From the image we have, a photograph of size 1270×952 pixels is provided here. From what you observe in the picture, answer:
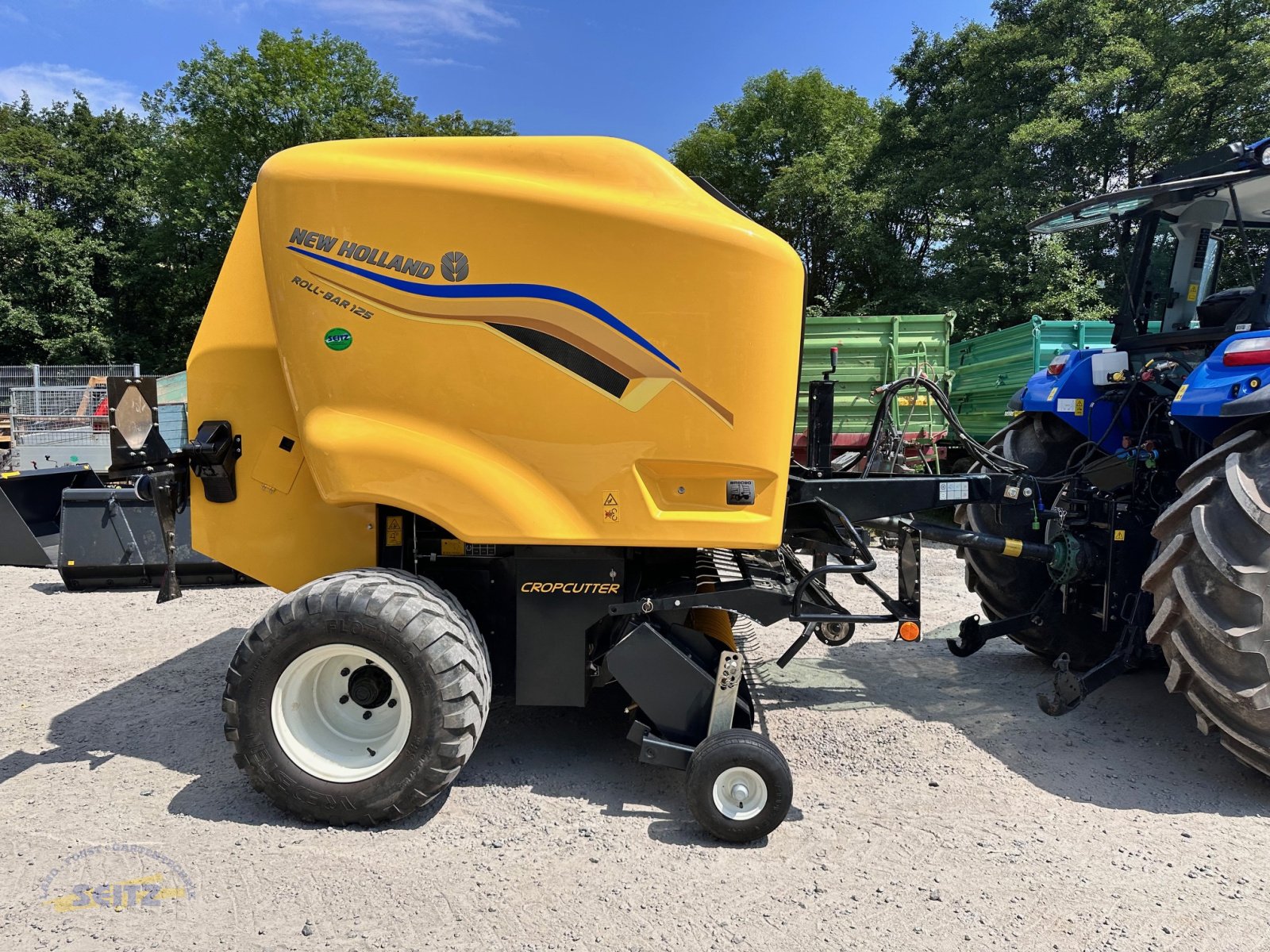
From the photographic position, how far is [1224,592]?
2.79 metres

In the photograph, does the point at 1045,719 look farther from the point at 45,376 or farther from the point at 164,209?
the point at 164,209

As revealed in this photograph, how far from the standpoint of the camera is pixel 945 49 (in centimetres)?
1864

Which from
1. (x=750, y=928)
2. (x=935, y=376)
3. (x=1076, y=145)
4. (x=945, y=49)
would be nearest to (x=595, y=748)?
(x=750, y=928)

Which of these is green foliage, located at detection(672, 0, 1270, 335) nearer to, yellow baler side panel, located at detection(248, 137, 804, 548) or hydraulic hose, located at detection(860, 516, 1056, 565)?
hydraulic hose, located at detection(860, 516, 1056, 565)

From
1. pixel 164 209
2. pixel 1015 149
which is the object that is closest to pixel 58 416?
pixel 164 209

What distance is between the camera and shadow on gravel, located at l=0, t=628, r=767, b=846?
9.30 ft

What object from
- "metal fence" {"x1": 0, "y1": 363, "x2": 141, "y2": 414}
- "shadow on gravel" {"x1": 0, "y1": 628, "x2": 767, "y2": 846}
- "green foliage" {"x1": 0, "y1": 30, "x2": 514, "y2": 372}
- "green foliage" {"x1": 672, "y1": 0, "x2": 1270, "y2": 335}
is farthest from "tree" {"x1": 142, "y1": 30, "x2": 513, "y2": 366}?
"shadow on gravel" {"x1": 0, "y1": 628, "x2": 767, "y2": 846}

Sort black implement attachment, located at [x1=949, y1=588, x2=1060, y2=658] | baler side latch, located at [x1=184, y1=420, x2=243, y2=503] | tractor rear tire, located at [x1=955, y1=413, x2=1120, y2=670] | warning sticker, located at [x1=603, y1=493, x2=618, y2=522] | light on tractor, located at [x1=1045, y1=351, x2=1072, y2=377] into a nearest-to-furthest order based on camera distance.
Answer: warning sticker, located at [x1=603, y1=493, x2=618, y2=522] → baler side latch, located at [x1=184, y1=420, x2=243, y2=503] → black implement attachment, located at [x1=949, y1=588, x2=1060, y2=658] → tractor rear tire, located at [x1=955, y1=413, x2=1120, y2=670] → light on tractor, located at [x1=1045, y1=351, x2=1072, y2=377]

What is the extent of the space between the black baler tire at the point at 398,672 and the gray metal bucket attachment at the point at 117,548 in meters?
4.10

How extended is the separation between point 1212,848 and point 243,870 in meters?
3.14

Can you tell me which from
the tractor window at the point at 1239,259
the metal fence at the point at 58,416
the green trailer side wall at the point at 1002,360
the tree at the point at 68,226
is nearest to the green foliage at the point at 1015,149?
the green trailer side wall at the point at 1002,360

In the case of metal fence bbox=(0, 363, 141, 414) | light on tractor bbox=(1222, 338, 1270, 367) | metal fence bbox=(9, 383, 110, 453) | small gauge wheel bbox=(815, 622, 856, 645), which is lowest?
small gauge wheel bbox=(815, 622, 856, 645)

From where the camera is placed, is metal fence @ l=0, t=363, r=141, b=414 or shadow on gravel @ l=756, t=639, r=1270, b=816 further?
metal fence @ l=0, t=363, r=141, b=414

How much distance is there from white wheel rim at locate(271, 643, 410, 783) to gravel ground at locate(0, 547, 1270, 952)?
221 mm
